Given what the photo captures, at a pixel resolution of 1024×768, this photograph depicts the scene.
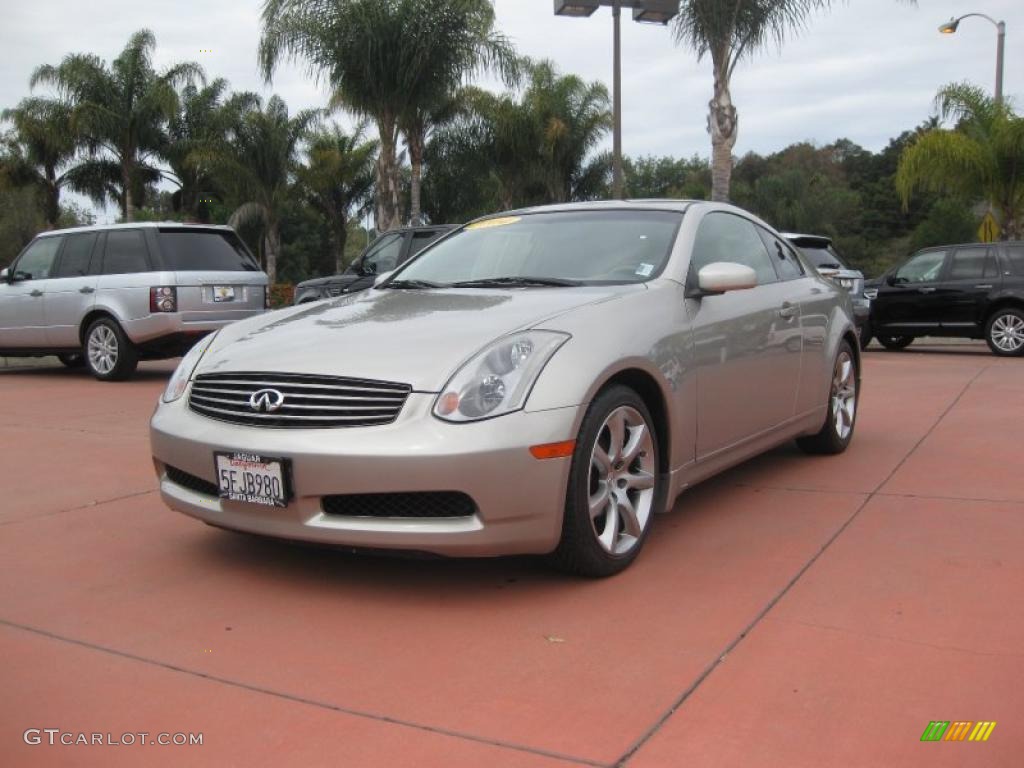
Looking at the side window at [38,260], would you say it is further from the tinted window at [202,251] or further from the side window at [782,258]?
the side window at [782,258]

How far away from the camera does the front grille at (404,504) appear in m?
3.39

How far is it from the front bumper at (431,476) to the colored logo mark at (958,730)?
4.39ft

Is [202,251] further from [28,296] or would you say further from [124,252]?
[28,296]

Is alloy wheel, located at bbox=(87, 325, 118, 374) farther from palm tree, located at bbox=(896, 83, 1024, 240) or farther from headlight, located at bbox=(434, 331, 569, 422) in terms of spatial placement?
palm tree, located at bbox=(896, 83, 1024, 240)

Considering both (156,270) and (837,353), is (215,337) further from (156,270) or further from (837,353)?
(156,270)

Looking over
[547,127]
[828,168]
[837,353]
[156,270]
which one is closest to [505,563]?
[837,353]

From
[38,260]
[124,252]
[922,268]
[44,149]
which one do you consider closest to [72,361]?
[38,260]

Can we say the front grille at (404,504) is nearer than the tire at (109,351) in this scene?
Yes

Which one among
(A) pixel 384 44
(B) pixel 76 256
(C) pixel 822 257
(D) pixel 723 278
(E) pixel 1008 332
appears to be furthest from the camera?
(A) pixel 384 44

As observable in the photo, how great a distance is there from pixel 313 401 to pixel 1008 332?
12790mm

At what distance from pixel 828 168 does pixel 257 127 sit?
1649 inches

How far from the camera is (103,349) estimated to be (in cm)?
1095

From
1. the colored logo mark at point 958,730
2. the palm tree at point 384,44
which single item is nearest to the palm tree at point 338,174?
the palm tree at point 384,44

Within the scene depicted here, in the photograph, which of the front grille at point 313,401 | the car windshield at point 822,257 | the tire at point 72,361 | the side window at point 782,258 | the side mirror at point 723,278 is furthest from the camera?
the tire at point 72,361
